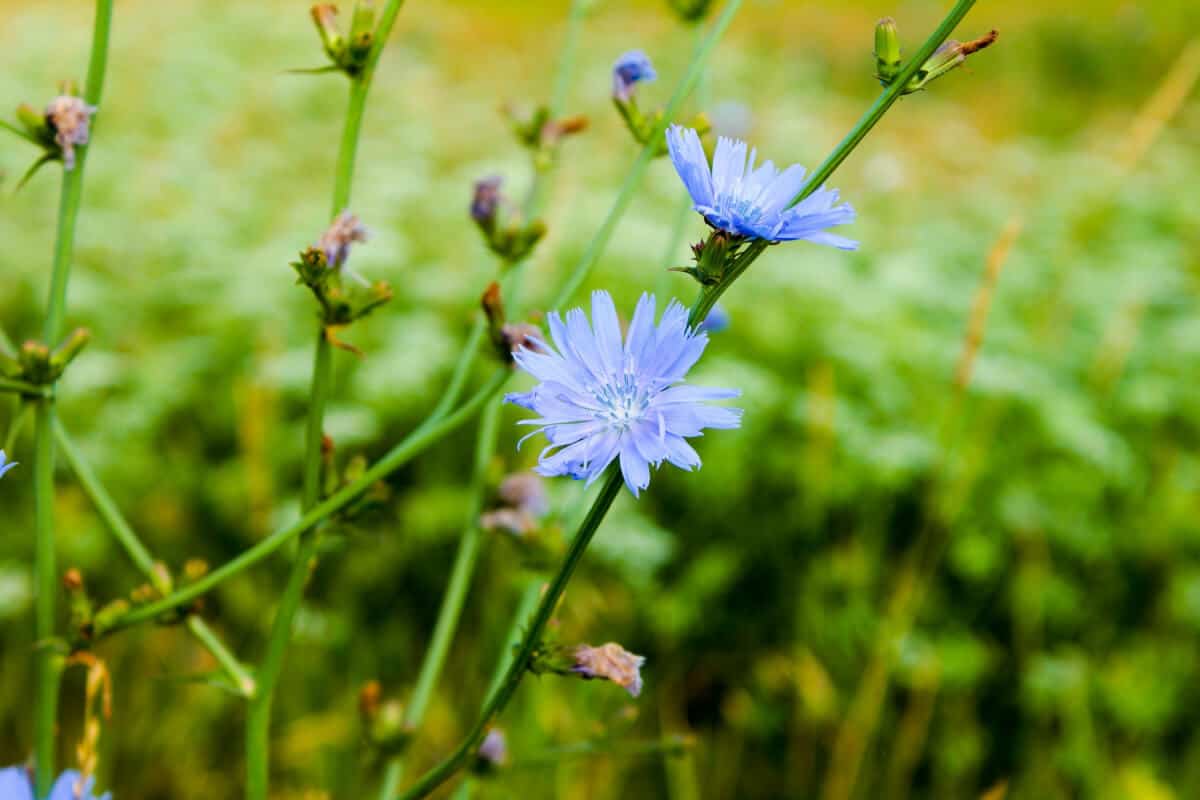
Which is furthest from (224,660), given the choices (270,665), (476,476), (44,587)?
(476,476)

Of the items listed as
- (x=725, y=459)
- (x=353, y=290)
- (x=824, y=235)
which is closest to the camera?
(x=824, y=235)

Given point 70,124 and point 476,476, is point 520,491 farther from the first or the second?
point 70,124

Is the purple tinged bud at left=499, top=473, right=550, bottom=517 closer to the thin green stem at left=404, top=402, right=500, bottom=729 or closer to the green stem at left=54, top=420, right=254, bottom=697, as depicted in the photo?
the thin green stem at left=404, top=402, right=500, bottom=729

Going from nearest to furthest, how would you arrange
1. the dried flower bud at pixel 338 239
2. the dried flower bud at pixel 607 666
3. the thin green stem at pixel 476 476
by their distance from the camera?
the dried flower bud at pixel 607 666 < the dried flower bud at pixel 338 239 < the thin green stem at pixel 476 476

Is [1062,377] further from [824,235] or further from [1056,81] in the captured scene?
[1056,81]

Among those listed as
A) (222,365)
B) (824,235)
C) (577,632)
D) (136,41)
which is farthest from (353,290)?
(136,41)

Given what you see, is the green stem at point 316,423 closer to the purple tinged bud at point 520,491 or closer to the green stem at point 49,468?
the green stem at point 49,468

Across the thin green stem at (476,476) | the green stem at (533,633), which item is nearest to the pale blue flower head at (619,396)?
the green stem at (533,633)
